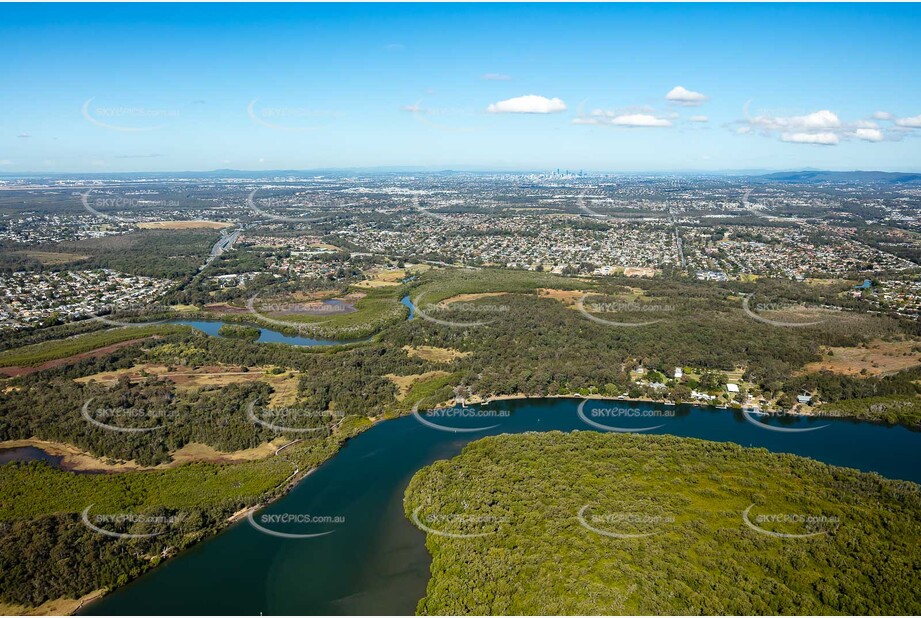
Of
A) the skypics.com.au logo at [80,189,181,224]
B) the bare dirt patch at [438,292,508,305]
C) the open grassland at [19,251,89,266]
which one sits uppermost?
the skypics.com.au logo at [80,189,181,224]

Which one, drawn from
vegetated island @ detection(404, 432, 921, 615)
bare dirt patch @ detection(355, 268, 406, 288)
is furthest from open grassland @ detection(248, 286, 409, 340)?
vegetated island @ detection(404, 432, 921, 615)

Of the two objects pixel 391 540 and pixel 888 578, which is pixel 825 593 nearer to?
pixel 888 578

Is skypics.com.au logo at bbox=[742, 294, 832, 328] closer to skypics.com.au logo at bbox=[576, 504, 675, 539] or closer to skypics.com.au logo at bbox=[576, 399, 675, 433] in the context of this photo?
skypics.com.au logo at bbox=[576, 399, 675, 433]

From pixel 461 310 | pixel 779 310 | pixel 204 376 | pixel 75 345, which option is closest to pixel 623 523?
pixel 204 376

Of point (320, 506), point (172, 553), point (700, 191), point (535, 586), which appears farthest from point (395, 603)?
point (700, 191)

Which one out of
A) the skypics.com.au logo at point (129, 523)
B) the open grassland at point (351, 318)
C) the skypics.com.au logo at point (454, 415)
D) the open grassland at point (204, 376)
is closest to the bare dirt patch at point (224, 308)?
the open grassland at point (351, 318)

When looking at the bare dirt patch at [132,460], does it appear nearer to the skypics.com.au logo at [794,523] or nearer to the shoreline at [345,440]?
the shoreline at [345,440]

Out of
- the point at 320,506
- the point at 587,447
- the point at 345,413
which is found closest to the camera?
the point at 320,506
